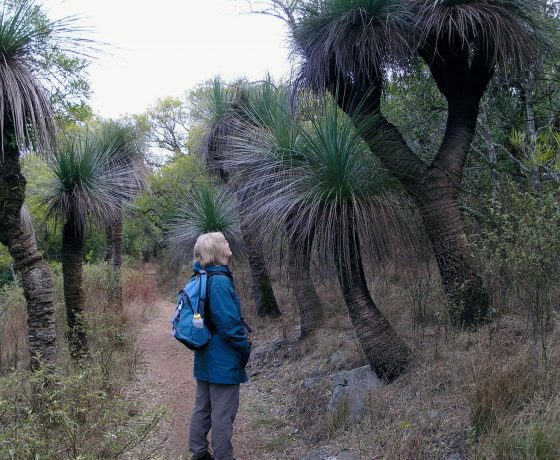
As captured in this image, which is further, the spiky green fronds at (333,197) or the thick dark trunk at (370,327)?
the thick dark trunk at (370,327)

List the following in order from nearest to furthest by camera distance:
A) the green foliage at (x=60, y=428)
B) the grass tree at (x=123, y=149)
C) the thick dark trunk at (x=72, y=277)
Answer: the green foliage at (x=60, y=428) → the thick dark trunk at (x=72, y=277) → the grass tree at (x=123, y=149)

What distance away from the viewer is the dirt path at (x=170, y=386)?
4961mm

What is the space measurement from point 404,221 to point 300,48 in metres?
2.21

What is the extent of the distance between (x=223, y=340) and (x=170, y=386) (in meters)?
3.84

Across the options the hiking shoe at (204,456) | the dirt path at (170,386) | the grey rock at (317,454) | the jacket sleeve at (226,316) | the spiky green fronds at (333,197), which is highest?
the spiky green fronds at (333,197)

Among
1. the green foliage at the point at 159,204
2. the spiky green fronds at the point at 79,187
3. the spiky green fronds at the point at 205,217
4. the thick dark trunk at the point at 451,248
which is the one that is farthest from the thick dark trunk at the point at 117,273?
the green foliage at the point at 159,204

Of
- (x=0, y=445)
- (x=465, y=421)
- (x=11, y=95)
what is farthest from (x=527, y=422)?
(x=11, y=95)

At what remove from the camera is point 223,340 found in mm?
3775

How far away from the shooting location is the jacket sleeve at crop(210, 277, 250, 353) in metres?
3.71

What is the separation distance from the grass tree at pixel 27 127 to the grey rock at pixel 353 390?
8.84ft

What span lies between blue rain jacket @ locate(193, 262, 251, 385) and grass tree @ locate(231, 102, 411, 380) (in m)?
1.27

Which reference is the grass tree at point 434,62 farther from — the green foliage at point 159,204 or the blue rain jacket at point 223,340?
the green foliage at point 159,204

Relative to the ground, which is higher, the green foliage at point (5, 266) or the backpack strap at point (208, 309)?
the green foliage at point (5, 266)

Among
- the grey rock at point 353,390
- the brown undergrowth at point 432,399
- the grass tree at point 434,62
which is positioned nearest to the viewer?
the brown undergrowth at point 432,399
